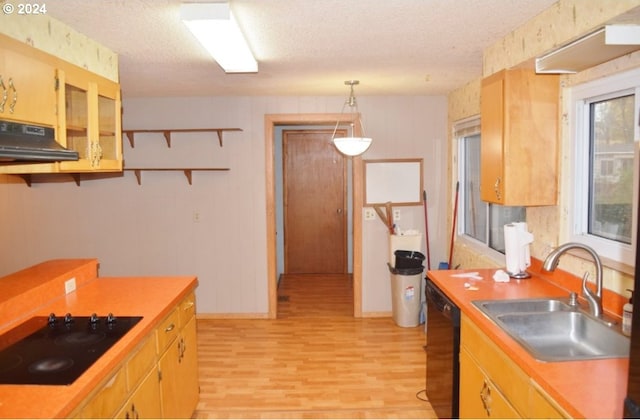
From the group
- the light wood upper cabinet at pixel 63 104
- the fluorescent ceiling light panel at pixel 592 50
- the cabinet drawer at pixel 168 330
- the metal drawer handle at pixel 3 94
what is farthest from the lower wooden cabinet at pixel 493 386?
the metal drawer handle at pixel 3 94

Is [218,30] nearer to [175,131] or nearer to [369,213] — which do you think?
[175,131]

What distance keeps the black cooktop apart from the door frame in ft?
8.49


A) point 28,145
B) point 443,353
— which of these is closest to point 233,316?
point 443,353

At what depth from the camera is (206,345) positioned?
408cm

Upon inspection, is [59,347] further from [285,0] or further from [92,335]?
[285,0]

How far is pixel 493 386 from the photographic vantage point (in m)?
1.92

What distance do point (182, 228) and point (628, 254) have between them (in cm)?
387

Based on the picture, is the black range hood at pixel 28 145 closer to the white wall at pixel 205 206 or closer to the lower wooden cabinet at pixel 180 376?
the lower wooden cabinet at pixel 180 376

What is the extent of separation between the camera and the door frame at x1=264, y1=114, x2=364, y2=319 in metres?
4.59

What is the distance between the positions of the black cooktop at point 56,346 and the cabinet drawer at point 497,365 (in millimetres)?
1563

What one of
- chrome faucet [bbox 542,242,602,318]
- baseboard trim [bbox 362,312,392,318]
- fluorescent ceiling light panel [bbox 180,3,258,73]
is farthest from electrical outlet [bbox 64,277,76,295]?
baseboard trim [bbox 362,312,392,318]

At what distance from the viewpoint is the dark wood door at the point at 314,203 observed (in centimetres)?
641

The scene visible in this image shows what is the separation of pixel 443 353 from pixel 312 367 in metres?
1.30

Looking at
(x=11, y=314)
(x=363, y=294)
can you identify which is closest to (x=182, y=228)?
(x=363, y=294)
